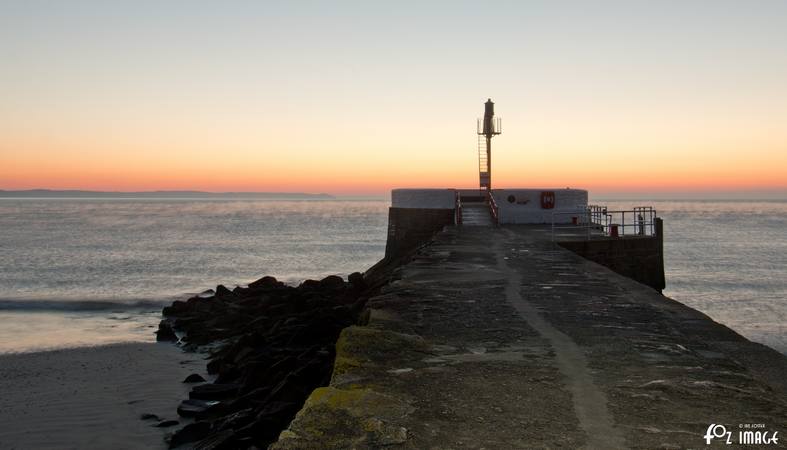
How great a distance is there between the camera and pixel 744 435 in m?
3.88

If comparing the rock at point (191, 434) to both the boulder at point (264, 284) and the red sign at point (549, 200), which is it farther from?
the red sign at point (549, 200)

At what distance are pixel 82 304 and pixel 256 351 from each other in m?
13.7

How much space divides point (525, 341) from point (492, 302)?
208cm

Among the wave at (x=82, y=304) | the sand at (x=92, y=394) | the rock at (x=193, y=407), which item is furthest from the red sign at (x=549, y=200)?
the rock at (x=193, y=407)

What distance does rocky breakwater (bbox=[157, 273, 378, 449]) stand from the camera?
23.6 ft

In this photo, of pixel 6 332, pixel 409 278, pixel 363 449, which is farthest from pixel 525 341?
pixel 6 332

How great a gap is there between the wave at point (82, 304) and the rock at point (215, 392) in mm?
12832

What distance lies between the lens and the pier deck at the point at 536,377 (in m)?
3.90

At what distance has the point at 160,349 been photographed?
47.0 feet

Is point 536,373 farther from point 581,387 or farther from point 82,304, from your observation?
point 82,304

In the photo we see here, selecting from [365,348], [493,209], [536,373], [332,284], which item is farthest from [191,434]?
[493,209]

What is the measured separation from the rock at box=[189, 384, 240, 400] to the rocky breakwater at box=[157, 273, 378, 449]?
0.01 metres

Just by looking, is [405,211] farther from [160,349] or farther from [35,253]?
[35,253]

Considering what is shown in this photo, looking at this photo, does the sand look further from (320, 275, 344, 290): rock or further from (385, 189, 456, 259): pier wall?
(385, 189, 456, 259): pier wall
